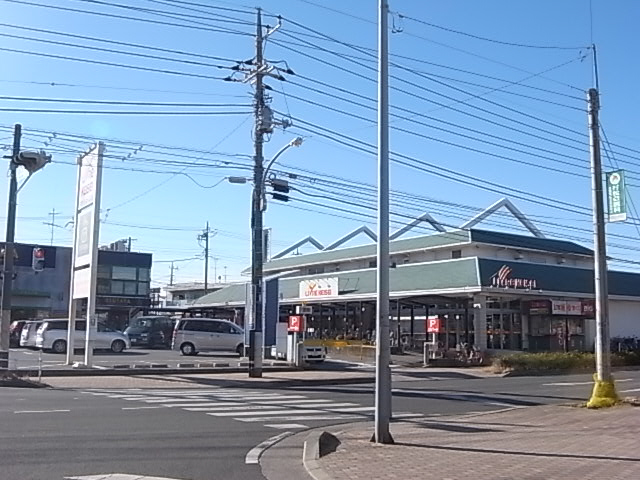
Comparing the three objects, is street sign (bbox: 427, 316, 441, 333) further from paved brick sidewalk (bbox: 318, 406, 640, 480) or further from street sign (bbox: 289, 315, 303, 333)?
paved brick sidewalk (bbox: 318, 406, 640, 480)

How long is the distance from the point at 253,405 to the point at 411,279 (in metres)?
27.2

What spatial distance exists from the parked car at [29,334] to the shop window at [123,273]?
2868cm

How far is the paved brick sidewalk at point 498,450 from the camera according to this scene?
998 cm

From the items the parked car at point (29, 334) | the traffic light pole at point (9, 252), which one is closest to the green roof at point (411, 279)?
the parked car at point (29, 334)

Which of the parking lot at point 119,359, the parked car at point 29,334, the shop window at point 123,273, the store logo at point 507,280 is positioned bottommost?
the parking lot at point 119,359

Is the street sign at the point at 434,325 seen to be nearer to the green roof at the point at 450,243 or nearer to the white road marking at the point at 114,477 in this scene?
the green roof at the point at 450,243

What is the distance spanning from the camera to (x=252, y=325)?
96.5ft

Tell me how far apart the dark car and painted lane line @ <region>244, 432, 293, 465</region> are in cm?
3629

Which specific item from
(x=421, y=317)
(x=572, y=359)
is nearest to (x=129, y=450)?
(x=572, y=359)

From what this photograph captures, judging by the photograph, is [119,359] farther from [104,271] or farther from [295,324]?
[104,271]

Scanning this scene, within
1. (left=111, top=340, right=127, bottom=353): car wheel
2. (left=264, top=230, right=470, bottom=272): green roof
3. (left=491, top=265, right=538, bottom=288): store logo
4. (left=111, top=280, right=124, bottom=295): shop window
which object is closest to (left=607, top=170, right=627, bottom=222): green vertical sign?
(left=491, top=265, right=538, bottom=288): store logo

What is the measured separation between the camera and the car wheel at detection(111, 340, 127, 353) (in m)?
41.7

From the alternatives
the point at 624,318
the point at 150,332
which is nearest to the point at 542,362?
the point at 624,318

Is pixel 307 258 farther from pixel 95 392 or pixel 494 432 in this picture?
pixel 494 432
